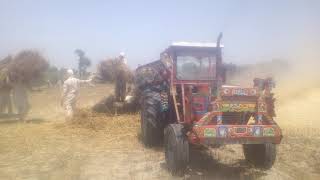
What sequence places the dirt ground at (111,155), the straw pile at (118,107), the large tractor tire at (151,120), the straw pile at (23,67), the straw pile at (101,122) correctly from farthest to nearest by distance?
the straw pile at (118,107)
the straw pile at (23,67)
the straw pile at (101,122)
the large tractor tire at (151,120)
the dirt ground at (111,155)

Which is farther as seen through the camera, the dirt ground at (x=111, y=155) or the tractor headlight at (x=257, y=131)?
the dirt ground at (x=111, y=155)

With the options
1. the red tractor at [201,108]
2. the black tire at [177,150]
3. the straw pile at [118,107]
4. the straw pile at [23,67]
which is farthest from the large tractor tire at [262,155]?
the straw pile at [23,67]

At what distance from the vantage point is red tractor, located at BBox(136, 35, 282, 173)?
25.3ft

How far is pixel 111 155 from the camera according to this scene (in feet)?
32.6

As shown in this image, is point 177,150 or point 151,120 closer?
point 177,150

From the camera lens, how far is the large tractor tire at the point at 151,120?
1021 centimetres

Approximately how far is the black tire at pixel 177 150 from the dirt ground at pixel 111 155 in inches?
9.7

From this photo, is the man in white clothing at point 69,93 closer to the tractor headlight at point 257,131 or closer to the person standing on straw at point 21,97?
the person standing on straw at point 21,97

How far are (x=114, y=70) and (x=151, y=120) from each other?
208 inches

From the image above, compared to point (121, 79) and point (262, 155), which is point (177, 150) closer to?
point (262, 155)

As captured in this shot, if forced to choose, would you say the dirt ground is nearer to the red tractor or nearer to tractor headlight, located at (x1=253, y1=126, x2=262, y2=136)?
the red tractor

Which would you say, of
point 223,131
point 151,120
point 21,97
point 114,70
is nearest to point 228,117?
point 223,131

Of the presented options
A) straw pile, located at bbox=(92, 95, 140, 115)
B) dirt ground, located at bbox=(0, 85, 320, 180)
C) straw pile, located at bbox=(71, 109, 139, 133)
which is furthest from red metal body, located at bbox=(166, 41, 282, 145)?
straw pile, located at bbox=(92, 95, 140, 115)

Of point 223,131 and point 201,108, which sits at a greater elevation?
point 201,108
